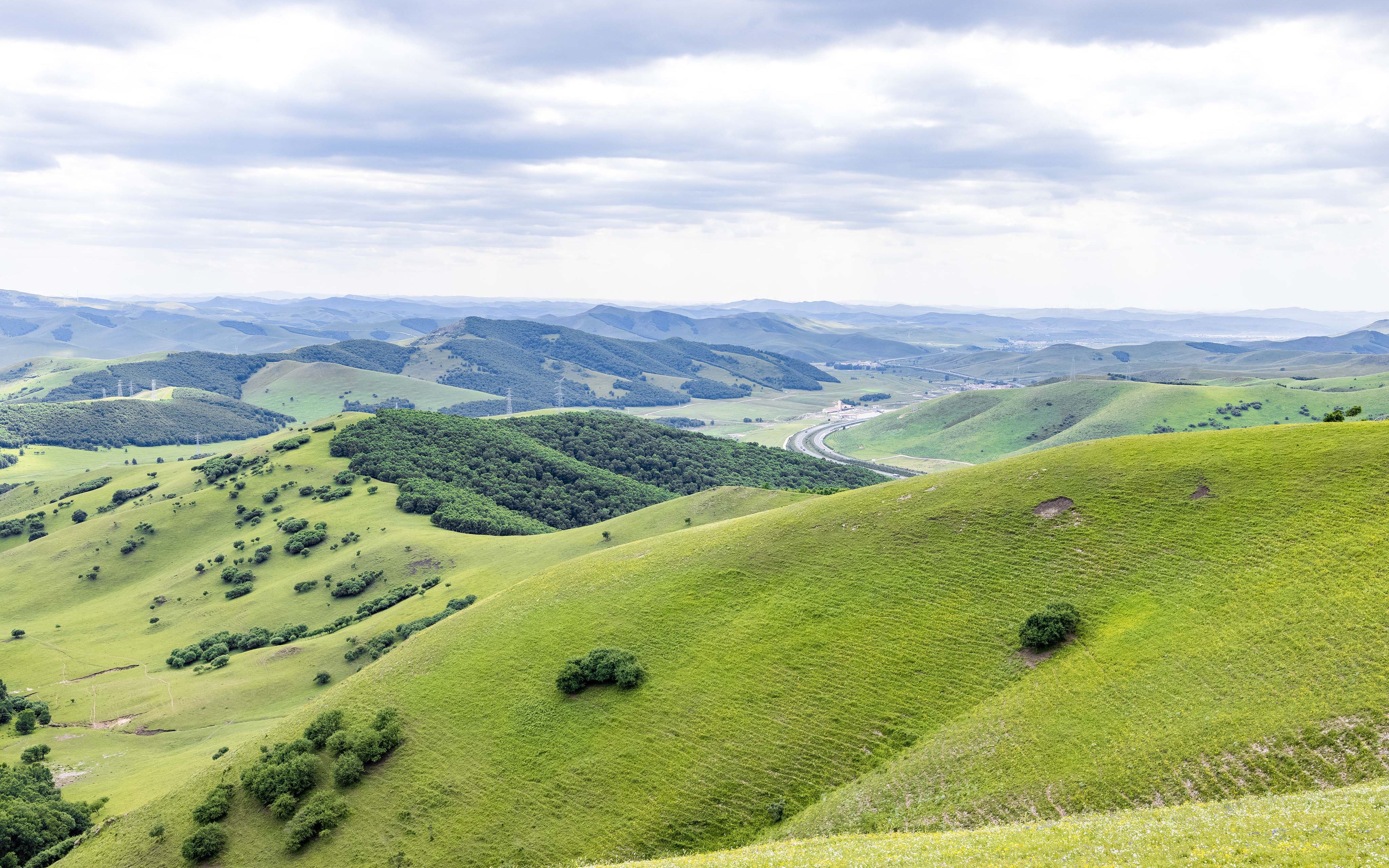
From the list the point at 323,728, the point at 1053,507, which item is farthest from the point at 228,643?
the point at 1053,507

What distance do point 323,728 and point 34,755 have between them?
5804 cm

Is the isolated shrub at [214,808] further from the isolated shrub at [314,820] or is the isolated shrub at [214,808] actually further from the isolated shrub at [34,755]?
the isolated shrub at [34,755]

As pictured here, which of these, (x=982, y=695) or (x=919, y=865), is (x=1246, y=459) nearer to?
(x=982, y=695)

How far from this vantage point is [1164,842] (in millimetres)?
32312

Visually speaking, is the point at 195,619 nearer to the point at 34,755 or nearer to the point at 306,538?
the point at 306,538

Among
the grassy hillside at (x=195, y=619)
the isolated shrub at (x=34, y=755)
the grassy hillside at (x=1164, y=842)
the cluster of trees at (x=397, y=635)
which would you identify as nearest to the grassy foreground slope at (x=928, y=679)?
the grassy hillside at (x=1164, y=842)

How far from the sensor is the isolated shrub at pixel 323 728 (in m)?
73.0

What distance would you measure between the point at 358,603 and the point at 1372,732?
524ft

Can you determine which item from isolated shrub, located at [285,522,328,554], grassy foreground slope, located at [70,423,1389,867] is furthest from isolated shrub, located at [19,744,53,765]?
isolated shrub, located at [285,522,328,554]

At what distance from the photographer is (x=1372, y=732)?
42.6 meters

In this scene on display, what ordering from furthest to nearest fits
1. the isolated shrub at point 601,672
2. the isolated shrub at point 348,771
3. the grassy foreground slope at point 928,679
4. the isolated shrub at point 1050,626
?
1. the isolated shrub at point 601,672
2. the isolated shrub at point 348,771
3. the isolated shrub at point 1050,626
4. the grassy foreground slope at point 928,679

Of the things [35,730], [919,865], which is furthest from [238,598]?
[919,865]

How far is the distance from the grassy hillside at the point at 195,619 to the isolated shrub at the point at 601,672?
129 ft

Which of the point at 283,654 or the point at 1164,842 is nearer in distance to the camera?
the point at 1164,842
